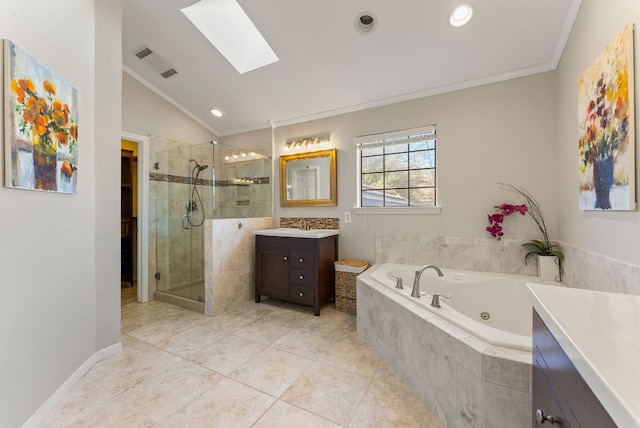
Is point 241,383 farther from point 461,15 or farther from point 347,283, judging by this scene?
point 461,15

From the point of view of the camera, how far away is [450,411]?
49.7 inches

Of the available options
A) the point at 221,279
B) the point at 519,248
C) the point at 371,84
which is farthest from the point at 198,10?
the point at 519,248

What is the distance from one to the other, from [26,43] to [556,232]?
3.67 meters

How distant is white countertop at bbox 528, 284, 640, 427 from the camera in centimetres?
40

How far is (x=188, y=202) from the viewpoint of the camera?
3193mm

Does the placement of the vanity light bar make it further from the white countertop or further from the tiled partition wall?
the white countertop

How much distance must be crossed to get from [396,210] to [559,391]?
7.26 feet

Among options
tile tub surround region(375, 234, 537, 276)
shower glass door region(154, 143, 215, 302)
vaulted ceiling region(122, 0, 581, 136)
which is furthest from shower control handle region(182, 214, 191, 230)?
tile tub surround region(375, 234, 537, 276)

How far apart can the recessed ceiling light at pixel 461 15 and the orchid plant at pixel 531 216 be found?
53.7 inches

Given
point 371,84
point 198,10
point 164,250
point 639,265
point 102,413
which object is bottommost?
point 102,413

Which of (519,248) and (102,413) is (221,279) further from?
(519,248)

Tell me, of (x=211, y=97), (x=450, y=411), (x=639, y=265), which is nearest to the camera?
(x=639, y=265)

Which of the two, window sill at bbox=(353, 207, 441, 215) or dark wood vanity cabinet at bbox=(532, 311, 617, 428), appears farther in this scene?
window sill at bbox=(353, 207, 441, 215)

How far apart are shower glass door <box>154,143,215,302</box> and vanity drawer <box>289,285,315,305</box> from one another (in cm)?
117
